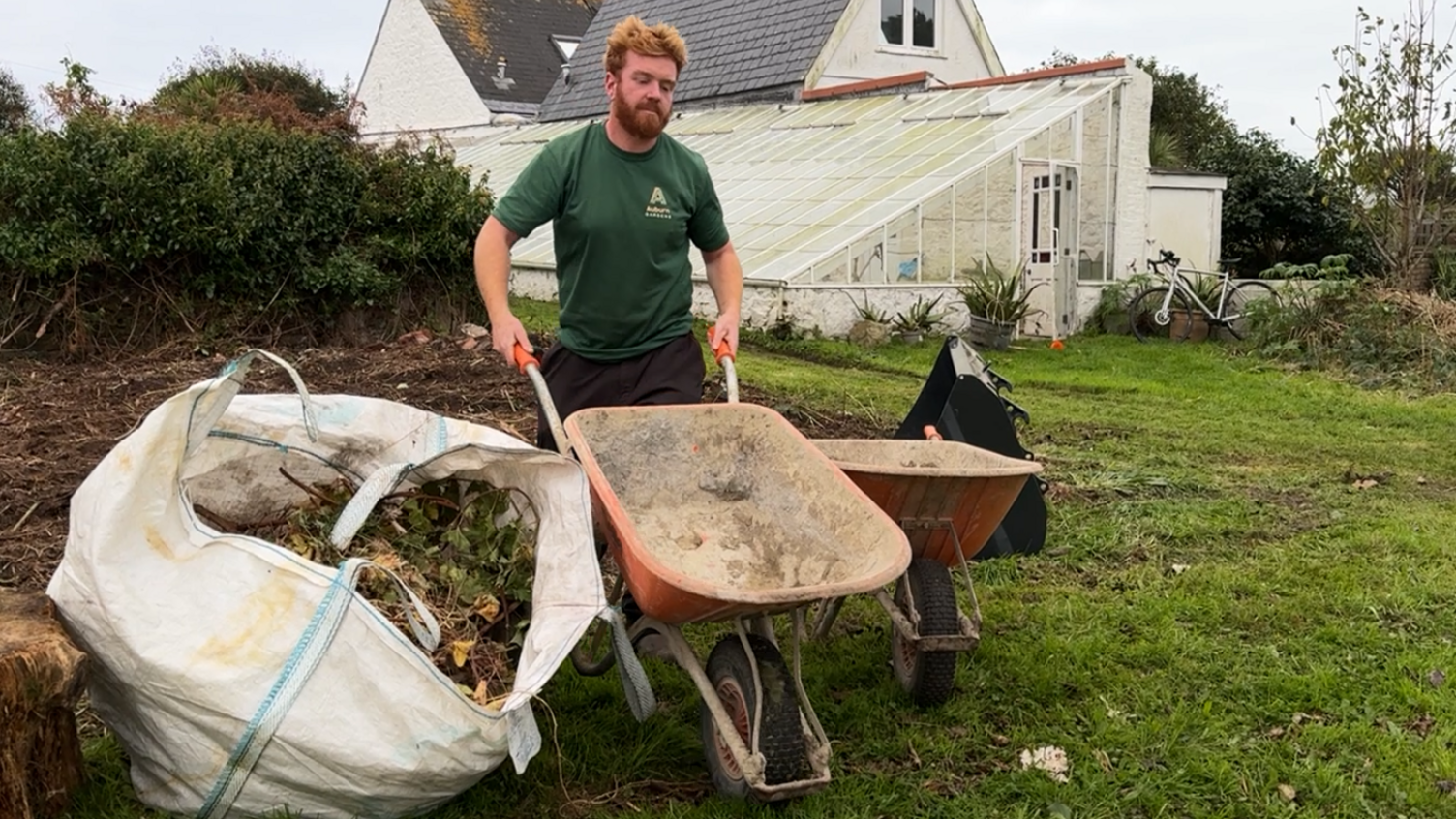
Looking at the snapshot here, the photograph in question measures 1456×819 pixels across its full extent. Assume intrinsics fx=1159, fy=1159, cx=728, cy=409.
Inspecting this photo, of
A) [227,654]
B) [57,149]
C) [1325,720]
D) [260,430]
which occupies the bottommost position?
[1325,720]

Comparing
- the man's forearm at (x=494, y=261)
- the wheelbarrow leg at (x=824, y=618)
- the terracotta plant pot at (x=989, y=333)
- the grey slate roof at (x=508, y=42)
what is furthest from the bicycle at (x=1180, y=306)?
the grey slate roof at (x=508, y=42)

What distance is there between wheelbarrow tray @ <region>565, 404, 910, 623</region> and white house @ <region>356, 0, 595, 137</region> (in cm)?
2420

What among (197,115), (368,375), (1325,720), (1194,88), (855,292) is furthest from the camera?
(1194,88)

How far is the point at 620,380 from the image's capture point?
3471 mm

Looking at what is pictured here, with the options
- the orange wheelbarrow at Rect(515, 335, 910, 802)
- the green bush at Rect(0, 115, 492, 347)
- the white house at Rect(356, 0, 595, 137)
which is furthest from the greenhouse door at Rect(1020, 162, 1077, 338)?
the white house at Rect(356, 0, 595, 137)

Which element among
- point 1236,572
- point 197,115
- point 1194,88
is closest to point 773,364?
point 197,115

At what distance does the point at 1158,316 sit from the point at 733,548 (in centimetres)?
1170

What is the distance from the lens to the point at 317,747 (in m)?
2.35

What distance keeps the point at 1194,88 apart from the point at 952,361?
26545 millimetres

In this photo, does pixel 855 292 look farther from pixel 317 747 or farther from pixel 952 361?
pixel 317 747

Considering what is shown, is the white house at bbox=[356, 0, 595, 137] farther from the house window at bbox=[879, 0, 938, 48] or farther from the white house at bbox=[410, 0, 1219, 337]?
the white house at bbox=[410, 0, 1219, 337]

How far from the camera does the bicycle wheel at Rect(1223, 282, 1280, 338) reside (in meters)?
13.1

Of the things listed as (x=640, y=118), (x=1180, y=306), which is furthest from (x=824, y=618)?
(x=1180, y=306)

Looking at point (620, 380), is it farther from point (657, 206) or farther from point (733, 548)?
point (733, 548)
